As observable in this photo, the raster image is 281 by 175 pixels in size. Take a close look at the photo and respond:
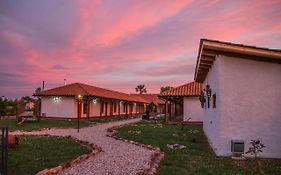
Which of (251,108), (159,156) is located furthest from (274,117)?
(159,156)

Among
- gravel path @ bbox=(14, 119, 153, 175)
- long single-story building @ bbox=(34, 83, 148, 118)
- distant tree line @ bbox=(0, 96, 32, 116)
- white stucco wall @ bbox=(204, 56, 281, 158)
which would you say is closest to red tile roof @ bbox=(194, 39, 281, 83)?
white stucco wall @ bbox=(204, 56, 281, 158)

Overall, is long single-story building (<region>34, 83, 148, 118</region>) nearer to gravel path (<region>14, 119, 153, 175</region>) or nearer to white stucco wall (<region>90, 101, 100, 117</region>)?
white stucco wall (<region>90, 101, 100, 117</region>)

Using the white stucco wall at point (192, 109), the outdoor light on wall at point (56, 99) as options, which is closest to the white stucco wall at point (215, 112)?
the white stucco wall at point (192, 109)

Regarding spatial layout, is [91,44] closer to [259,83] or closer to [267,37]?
[267,37]

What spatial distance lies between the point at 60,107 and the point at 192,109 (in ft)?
48.1

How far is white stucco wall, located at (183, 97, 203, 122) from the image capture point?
30094 millimetres

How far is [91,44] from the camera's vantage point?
25.8 metres

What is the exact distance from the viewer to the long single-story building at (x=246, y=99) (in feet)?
34.1

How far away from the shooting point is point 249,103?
1059 cm

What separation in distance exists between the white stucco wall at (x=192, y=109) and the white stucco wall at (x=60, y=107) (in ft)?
40.4

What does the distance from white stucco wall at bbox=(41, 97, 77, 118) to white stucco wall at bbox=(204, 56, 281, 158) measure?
85.2 ft

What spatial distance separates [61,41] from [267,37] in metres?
14.6

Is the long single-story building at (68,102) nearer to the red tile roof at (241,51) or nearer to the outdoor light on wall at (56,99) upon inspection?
the outdoor light on wall at (56,99)

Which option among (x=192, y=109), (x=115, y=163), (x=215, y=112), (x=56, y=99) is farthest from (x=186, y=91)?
(x=115, y=163)
